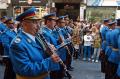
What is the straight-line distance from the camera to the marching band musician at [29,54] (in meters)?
4.70

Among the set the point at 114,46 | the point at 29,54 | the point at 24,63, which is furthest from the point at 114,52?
the point at 24,63

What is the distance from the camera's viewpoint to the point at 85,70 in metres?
13.7

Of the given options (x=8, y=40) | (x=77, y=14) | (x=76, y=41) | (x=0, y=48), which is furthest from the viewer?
(x=77, y=14)

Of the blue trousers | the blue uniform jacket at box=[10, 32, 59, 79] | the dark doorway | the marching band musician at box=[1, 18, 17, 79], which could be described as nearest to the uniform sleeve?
the blue uniform jacket at box=[10, 32, 59, 79]

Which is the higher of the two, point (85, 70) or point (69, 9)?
point (69, 9)

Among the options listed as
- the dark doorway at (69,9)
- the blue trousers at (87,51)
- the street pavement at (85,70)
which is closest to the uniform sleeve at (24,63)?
the street pavement at (85,70)

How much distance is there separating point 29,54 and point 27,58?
0.08 m

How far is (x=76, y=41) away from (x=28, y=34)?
11420 millimetres

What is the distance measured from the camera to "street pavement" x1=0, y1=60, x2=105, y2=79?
12.2 metres

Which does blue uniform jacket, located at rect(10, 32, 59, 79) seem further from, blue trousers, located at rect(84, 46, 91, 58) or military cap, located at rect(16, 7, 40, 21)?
blue trousers, located at rect(84, 46, 91, 58)

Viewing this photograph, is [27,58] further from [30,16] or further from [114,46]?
[114,46]

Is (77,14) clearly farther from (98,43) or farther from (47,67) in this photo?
(47,67)

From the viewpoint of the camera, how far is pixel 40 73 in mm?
4855

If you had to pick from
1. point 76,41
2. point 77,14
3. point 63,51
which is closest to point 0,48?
point 63,51
